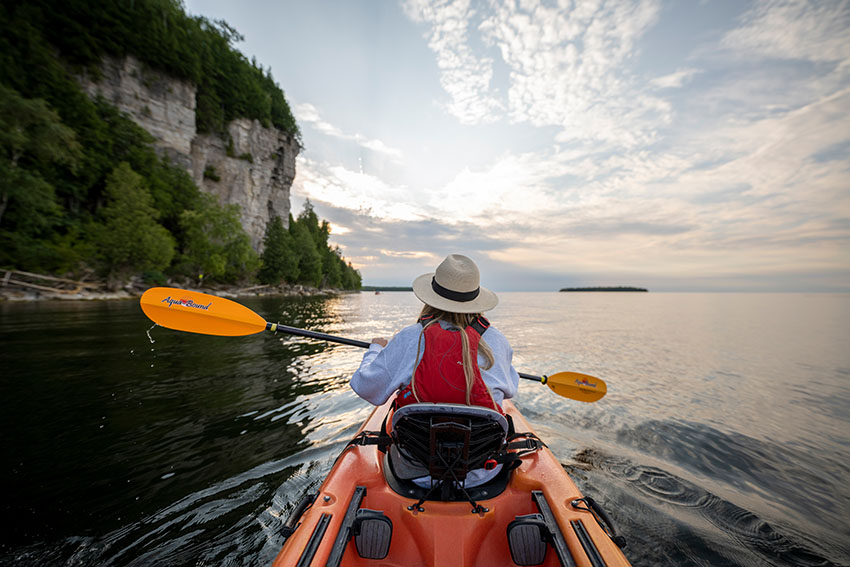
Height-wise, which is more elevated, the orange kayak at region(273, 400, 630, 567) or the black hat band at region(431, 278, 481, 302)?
the black hat band at region(431, 278, 481, 302)

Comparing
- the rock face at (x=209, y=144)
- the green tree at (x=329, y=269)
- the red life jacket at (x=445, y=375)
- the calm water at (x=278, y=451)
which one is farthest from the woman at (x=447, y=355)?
the green tree at (x=329, y=269)

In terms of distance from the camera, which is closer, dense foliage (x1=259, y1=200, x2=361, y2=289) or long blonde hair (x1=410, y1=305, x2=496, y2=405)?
long blonde hair (x1=410, y1=305, x2=496, y2=405)

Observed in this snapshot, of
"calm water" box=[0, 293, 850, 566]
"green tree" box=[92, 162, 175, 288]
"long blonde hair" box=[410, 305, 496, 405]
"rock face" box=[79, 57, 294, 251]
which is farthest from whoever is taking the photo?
"rock face" box=[79, 57, 294, 251]

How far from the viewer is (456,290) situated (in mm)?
1983

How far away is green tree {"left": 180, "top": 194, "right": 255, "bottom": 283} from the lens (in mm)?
30781

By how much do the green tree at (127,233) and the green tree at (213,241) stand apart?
506cm

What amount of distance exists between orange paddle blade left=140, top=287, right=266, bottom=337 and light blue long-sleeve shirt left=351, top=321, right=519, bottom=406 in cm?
225

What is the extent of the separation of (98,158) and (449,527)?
118 feet

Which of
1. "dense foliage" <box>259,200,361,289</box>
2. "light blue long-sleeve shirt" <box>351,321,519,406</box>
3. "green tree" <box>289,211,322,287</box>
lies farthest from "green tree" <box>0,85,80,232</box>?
"green tree" <box>289,211,322,287</box>

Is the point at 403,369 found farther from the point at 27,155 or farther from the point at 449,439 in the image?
the point at 27,155

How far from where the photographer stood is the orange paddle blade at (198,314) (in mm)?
3572

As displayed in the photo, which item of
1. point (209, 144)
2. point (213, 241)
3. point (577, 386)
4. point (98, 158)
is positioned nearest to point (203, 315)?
point (577, 386)

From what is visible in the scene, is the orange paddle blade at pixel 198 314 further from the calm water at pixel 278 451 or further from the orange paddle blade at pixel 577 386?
the orange paddle blade at pixel 577 386

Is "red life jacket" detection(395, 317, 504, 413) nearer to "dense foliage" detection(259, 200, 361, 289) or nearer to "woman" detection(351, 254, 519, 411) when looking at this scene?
"woman" detection(351, 254, 519, 411)
